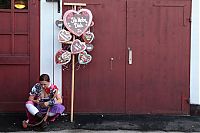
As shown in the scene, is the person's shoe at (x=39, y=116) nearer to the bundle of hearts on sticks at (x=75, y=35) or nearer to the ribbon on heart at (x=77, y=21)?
the bundle of hearts on sticks at (x=75, y=35)

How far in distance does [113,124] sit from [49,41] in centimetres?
206

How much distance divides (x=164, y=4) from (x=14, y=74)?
3.28m

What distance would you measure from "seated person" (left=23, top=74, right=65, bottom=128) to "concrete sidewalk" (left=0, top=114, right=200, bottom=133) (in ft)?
0.68

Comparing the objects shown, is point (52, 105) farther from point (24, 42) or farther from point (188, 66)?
point (188, 66)

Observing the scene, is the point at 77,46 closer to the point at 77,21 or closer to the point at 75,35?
the point at 75,35

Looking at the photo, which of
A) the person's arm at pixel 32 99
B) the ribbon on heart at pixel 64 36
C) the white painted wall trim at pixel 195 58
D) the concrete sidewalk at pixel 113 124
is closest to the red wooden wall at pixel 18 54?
the concrete sidewalk at pixel 113 124

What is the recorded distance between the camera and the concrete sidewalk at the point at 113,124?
6602 mm

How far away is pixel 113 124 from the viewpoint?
689cm

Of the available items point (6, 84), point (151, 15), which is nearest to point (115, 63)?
point (151, 15)

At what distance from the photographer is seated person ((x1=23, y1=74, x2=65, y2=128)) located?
6.68 metres

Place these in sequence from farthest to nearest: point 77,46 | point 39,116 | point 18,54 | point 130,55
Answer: point 130,55 < point 18,54 < point 77,46 < point 39,116

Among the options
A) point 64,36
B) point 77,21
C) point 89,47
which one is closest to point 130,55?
point 89,47

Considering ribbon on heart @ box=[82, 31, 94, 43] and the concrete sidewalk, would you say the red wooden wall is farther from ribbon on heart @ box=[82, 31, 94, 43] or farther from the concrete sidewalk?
ribbon on heart @ box=[82, 31, 94, 43]

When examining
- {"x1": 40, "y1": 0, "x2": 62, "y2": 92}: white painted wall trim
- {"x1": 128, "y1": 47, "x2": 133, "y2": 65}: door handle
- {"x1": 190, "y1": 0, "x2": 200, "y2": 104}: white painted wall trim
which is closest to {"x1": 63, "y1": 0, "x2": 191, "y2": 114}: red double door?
{"x1": 128, "y1": 47, "x2": 133, "y2": 65}: door handle
